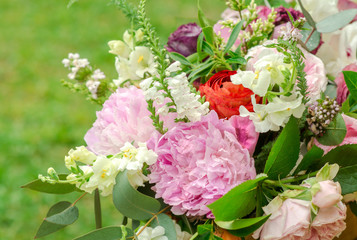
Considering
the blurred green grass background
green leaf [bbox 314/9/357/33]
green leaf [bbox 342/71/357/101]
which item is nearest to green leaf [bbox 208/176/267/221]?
green leaf [bbox 342/71/357/101]

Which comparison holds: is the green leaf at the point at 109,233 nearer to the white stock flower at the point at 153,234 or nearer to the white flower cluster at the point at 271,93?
the white stock flower at the point at 153,234

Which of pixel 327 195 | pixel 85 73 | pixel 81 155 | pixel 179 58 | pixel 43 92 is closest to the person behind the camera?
pixel 327 195

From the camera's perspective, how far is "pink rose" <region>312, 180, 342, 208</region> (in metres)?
0.58

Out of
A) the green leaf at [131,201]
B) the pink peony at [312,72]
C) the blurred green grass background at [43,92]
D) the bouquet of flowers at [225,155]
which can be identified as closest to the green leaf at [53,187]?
the bouquet of flowers at [225,155]

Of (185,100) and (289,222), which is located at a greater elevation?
(185,100)

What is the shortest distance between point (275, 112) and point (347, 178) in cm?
14

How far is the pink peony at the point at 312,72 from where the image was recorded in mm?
737

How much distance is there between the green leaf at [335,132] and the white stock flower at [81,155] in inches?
13.2

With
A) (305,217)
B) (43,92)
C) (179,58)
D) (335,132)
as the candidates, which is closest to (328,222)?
(305,217)

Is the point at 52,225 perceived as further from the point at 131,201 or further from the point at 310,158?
the point at 310,158

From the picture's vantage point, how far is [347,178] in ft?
2.20

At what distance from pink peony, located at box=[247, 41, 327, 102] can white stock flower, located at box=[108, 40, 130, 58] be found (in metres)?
0.22

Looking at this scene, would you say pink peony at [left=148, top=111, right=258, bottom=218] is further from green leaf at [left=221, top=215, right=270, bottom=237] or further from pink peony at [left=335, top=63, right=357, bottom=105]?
pink peony at [left=335, top=63, right=357, bottom=105]

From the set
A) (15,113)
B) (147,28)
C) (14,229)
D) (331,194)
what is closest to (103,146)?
(147,28)
